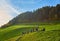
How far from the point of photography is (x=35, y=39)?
116 feet

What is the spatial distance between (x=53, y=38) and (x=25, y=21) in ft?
145

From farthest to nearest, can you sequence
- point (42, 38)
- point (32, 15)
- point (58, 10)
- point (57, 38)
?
point (32, 15) < point (58, 10) < point (42, 38) < point (57, 38)

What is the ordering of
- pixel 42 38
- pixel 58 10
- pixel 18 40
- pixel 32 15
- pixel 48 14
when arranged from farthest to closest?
1. pixel 32 15
2. pixel 48 14
3. pixel 58 10
4. pixel 18 40
5. pixel 42 38

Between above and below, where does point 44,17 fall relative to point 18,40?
above

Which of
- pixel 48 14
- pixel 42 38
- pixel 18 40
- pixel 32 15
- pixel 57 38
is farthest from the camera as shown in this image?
pixel 32 15

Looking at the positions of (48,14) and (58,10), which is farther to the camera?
(48,14)

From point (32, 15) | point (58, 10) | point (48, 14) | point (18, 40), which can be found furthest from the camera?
point (32, 15)

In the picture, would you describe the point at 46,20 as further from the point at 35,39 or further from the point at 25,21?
the point at 35,39

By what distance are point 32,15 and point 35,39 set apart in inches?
1830

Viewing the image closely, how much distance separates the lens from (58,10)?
69.2m

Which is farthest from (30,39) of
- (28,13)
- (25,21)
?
(28,13)

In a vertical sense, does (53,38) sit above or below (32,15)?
below

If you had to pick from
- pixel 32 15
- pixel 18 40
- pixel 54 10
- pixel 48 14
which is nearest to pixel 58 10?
pixel 54 10

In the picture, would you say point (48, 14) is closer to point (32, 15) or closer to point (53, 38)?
point (32, 15)
